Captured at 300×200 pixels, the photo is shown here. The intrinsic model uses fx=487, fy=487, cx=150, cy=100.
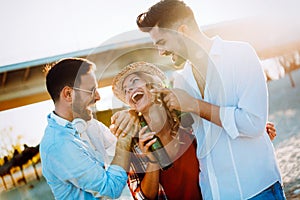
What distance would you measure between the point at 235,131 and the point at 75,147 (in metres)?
0.70

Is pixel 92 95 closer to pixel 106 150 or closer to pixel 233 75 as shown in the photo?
pixel 106 150

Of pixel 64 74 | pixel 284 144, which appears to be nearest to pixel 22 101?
pixel 284 144

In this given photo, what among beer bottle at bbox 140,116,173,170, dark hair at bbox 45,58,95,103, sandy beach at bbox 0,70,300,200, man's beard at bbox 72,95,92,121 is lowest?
sandy beach at bbox 0,70,300,200

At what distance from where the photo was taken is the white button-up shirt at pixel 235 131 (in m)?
2.05

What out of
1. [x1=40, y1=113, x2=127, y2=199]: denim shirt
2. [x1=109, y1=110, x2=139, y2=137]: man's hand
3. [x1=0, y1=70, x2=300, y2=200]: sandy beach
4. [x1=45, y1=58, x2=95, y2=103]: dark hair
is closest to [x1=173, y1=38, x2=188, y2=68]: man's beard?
[x1=109, y1=110, x2=139, y2=137]: man's hand

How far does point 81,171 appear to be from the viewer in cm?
214

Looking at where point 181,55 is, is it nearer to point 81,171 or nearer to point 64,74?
point 64,74

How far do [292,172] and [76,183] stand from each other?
271cm

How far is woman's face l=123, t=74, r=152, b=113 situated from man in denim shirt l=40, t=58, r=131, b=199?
15 cm

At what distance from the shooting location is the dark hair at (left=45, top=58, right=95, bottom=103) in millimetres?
2336

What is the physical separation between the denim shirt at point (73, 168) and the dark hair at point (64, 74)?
0.15 m

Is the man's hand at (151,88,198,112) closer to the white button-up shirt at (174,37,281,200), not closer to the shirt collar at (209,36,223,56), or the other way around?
the white button-up shirt at (174,37,281,200)

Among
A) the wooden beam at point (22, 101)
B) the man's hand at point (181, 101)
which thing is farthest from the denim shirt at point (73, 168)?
the wooden beam at point (22, 101)

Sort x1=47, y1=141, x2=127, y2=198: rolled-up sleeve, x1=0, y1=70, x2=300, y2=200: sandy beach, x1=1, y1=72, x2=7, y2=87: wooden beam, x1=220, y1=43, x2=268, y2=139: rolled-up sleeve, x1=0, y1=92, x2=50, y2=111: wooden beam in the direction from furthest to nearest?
x1=0, y1=92, x2=50, y2=111: wooden beam, x1=1, y1=72, x2=7, y2=87: wooden beam, x1=0, y1=70, x2=300, y2=200: sandy beach, x1=47, y1=141, x2=127, y2=198: rolled-up sleeve, x1=220, y1=43, x2=268, y2=139: rolled-up sleeve
